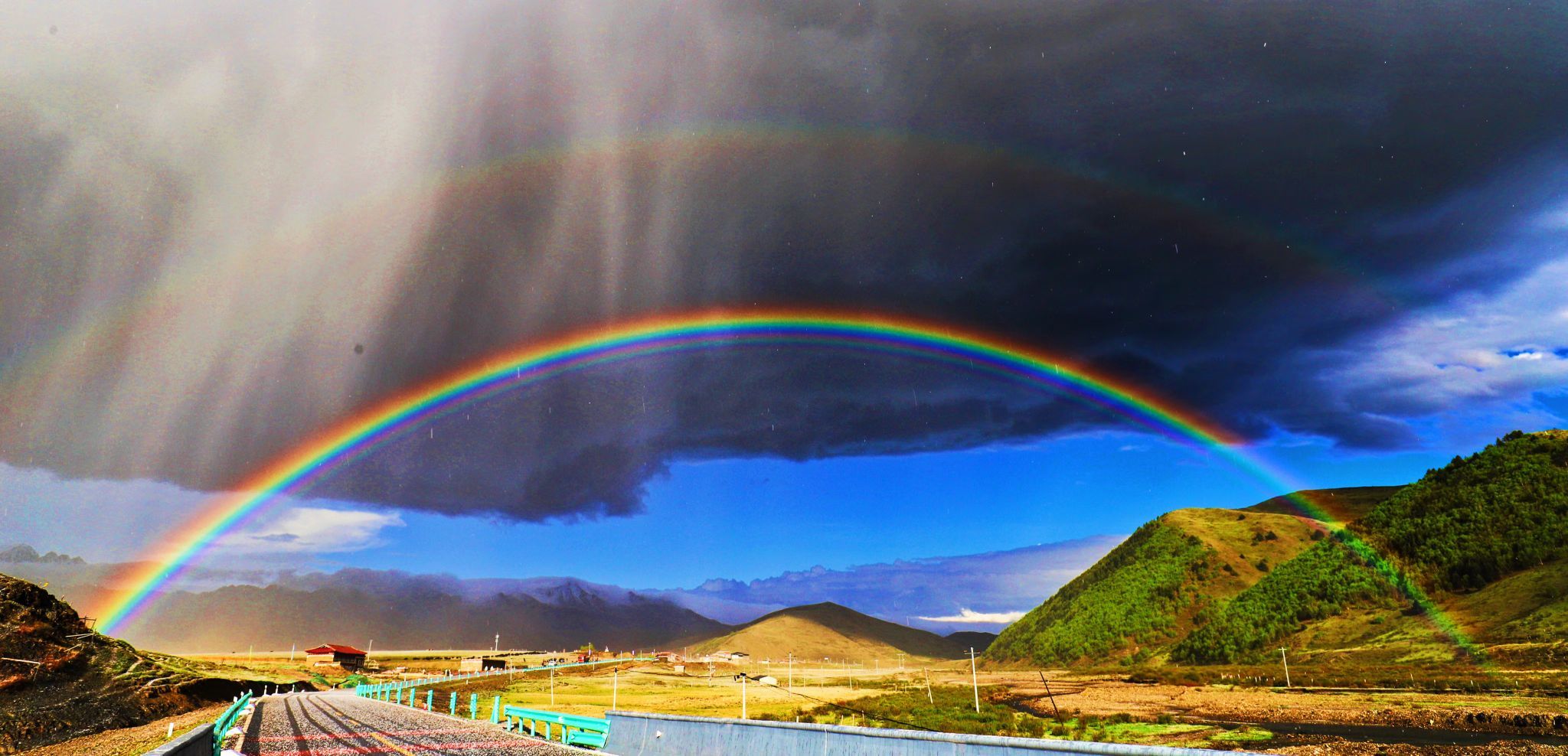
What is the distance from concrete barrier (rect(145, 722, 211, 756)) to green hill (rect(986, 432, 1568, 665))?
10384cm

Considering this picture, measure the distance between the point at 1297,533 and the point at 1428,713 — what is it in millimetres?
155071

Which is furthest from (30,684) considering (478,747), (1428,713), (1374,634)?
(1374,634)

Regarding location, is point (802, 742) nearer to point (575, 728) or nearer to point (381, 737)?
point (575, 728)

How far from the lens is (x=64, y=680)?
59.6 m

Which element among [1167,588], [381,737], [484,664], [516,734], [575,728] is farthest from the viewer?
[1167,588]

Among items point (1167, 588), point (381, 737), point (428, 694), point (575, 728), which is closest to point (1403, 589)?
point (1167, 588)

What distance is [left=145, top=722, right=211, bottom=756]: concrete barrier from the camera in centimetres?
1241

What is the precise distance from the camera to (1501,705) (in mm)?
53500

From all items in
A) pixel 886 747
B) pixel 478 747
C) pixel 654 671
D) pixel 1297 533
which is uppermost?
pixel 1297 533

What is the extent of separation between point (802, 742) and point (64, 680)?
236 feet

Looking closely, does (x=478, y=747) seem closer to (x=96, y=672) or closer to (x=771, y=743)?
(x=771, y=743)

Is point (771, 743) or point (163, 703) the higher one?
point (771, 743)

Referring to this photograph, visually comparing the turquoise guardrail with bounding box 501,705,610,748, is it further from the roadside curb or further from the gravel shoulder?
the gravel shoulder

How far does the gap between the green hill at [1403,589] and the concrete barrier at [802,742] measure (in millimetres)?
94171
